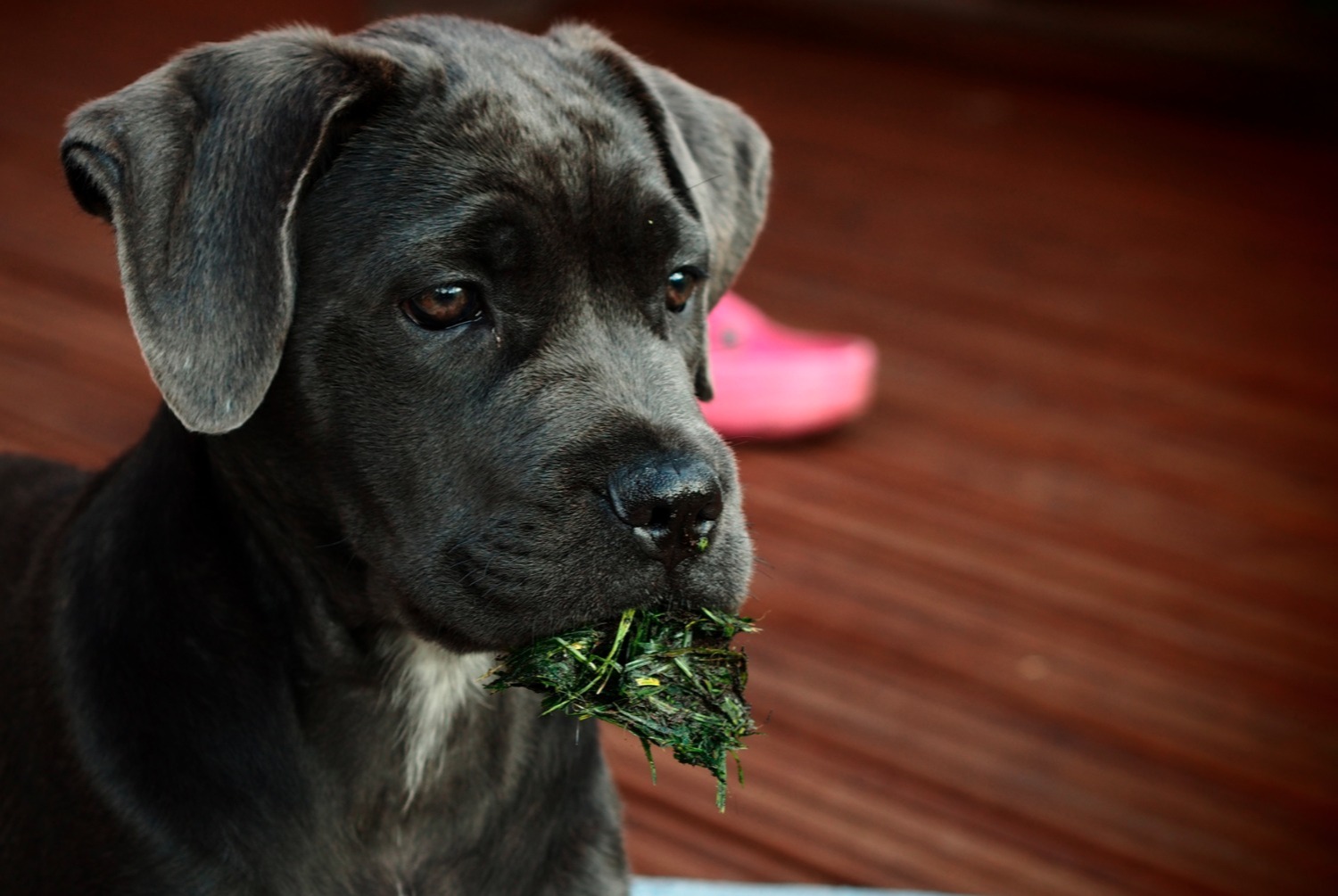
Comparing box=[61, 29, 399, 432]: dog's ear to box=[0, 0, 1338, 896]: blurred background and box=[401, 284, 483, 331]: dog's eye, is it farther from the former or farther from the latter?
box=[0, 0, 1338, 896]: blurred background

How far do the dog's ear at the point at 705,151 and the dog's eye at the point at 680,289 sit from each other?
0.32 ft

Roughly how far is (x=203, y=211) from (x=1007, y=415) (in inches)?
159

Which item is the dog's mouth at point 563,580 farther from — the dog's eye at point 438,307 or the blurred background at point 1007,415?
the blurred background at point 1007,415

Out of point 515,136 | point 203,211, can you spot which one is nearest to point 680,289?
point 515,136

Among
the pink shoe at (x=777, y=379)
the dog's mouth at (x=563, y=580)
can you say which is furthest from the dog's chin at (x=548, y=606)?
the pink shoe at (x=777, y=379)

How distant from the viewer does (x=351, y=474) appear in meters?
2.38

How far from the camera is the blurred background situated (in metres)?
3.85

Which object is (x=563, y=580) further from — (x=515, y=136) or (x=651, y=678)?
(x=515, y=136)

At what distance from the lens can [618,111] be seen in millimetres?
2656

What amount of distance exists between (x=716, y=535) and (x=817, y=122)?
662 centimetres

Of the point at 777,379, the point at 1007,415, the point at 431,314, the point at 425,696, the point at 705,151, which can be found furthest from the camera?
the point at 1007,415

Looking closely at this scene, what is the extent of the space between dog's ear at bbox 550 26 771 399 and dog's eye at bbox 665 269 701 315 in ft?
0.32

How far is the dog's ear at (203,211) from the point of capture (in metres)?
2.21

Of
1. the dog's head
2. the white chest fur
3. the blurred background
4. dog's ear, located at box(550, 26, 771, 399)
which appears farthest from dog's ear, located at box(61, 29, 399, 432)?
the blurred background
